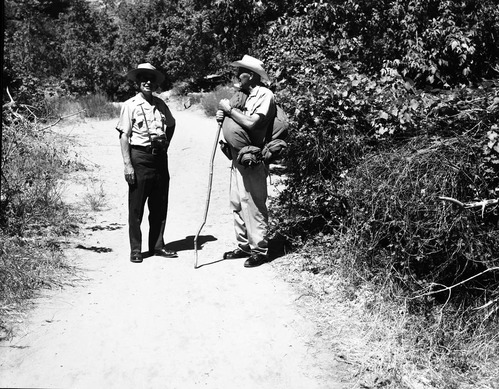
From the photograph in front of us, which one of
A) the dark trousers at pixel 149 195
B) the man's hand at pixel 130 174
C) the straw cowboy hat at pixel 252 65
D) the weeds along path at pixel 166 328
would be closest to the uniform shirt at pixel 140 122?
the dark trousers at pixel 149 195

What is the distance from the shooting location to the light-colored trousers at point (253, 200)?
5.72 metres

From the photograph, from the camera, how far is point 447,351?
13.8ft

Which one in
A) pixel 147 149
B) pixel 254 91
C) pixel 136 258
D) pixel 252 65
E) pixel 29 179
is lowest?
pixel 136 258

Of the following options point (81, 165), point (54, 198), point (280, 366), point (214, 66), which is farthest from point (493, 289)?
point (214, 66)

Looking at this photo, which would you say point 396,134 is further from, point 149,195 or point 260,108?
point 149,195

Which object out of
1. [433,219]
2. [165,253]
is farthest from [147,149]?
[433,219]

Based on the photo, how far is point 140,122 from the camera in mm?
5859

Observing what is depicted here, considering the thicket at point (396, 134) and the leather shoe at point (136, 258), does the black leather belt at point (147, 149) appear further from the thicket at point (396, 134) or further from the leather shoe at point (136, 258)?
the thicket at point (396, 134)

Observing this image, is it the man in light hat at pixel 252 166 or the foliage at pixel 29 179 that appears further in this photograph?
the foliage at pixel 29 179

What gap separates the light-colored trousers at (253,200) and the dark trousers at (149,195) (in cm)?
75

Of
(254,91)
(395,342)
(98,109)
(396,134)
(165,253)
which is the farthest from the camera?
(98,109)

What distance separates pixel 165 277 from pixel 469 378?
2749 mm

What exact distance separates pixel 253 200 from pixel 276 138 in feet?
2.05

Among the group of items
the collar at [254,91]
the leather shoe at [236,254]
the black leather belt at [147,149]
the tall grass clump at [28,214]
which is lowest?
the leather shoe at [236,254]
